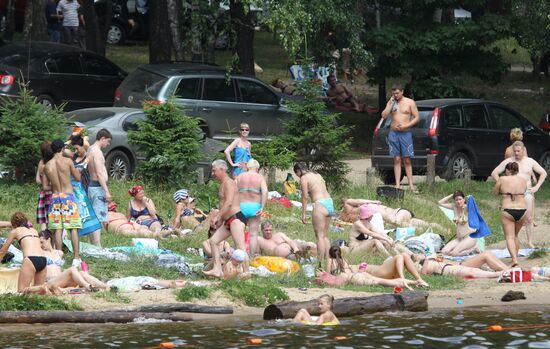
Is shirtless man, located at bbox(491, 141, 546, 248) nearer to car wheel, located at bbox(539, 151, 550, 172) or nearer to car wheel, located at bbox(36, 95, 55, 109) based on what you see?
car wheel, located at bbox(539, 151, 550, 172)

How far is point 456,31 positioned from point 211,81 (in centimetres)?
640

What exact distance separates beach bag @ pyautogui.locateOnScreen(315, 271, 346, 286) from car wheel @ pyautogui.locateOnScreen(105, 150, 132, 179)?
22.8 feet

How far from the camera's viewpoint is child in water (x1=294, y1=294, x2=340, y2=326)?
16609 mm

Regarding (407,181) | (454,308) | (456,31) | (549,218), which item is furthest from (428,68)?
(454,308)

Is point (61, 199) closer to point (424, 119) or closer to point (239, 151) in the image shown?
point (239, 151)

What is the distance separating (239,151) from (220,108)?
4.09 meters

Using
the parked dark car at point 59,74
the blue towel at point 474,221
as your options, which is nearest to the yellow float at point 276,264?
the blue towel at point 474,221

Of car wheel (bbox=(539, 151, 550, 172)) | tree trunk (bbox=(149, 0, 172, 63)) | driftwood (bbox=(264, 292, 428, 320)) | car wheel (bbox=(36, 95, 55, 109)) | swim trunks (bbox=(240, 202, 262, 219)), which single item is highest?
tree trunk (bbox=(149, 0, 172, 63))

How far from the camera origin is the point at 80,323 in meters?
16.1

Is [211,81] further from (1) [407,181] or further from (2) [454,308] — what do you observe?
(2) [454,308]

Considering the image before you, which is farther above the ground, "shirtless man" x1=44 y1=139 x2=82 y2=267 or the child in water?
"shirtless man" x1=44 y1=139 x2=82 y2=267

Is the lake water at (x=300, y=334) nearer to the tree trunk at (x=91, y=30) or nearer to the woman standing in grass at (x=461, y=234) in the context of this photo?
the woman standing in grass at (x=461, y=234)

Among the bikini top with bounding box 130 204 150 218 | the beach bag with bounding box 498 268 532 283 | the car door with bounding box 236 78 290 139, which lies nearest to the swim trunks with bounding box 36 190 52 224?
the bikini top with bounding box 130 204 150 218

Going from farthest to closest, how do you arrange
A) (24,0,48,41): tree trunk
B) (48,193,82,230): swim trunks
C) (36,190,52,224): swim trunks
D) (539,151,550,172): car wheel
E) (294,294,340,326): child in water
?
(24,0,48,41): tree trunk, (539,151,550,172): car wheel, (36,190,52,224): swim trunks, (48,193,82,230): swim trunks, (294,294,340,326): child in water
